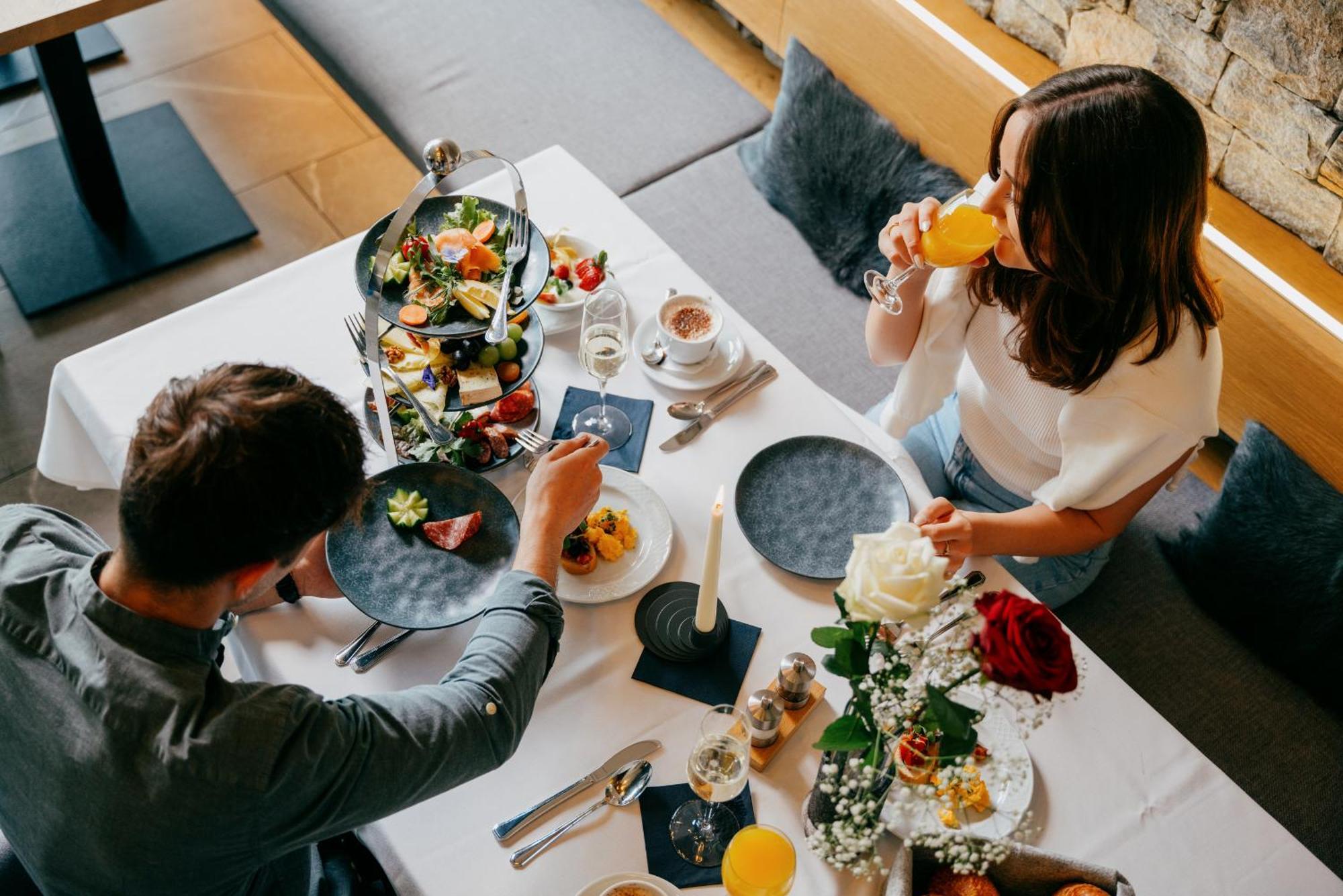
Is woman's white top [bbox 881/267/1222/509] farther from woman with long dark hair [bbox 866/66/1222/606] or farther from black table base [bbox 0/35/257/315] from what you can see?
black table base [bbox 0/35/257/315]

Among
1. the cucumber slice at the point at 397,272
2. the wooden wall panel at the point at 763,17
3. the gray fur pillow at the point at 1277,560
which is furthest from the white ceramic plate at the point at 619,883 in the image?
the wooden wall panel at the point at 763,17

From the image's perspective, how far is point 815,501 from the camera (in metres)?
1.62

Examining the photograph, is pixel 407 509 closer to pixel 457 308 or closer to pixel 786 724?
pixel 457 308

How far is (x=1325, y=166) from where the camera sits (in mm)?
2047

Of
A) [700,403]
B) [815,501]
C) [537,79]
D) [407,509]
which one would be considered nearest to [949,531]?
[815,501]

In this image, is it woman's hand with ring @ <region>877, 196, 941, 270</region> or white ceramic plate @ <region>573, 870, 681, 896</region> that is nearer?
white ceramic plate @ <region>573, 870, 681, 896</region>

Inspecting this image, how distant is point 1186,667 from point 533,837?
1.38m

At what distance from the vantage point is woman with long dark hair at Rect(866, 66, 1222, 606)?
139 cm

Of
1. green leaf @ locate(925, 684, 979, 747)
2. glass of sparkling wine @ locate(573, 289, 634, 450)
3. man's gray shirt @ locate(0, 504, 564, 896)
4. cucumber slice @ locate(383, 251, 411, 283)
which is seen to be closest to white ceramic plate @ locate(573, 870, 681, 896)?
man's gray shirt @ locate(0, 504, 564, 896)

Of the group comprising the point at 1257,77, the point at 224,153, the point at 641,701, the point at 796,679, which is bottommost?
the point at 224,153

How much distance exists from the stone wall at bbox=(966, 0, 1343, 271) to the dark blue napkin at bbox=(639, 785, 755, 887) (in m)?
1.69

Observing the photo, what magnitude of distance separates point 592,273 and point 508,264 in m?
0.24

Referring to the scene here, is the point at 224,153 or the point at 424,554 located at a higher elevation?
the point at 424,554

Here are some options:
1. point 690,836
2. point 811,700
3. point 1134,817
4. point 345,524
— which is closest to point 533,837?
point 690,836
